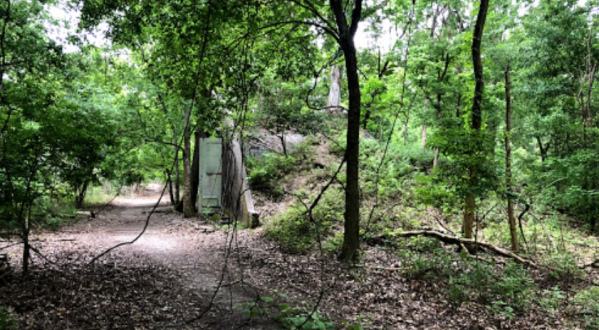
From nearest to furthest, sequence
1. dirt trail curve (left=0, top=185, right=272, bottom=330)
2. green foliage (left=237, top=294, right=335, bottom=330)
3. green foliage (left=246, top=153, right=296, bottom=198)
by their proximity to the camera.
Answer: green foliage (left=237, top=294, right=335, bottom=330), dirt trail curve (left=0, top=185, right=272, bottom=330), green foliage (left=246, top=153, right=296, bottom=198)

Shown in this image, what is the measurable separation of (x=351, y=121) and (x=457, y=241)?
11.8 feet

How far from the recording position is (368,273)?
5.66m

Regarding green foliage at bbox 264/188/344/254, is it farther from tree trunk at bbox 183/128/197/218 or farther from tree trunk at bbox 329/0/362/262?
tree trunk at bbox 183/128/197/218

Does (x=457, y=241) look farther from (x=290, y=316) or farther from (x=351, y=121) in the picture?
(x=290, y=316)

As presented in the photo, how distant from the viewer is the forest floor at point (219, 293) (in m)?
3.73

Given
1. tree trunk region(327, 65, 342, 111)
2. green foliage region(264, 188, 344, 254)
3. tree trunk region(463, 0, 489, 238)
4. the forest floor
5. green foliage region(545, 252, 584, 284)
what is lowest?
the forest floor

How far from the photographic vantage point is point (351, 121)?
5.66 m

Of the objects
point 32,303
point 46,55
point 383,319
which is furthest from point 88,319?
point 46,55

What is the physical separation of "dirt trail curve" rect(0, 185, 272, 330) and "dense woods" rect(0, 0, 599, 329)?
0.10 meters

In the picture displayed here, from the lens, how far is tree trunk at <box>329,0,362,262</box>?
5.38m

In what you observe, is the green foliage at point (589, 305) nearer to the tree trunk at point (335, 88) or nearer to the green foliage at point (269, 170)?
the green foliage at point (269, 170)

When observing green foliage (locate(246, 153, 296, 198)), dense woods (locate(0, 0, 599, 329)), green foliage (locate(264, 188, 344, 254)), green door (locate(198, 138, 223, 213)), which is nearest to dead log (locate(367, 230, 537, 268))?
dense woods (locate(0, 0, 599, 329))

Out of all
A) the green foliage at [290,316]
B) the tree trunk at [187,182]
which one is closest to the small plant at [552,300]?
the green foliage at [290,316]

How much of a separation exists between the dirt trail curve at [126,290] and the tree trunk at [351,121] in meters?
2.01
